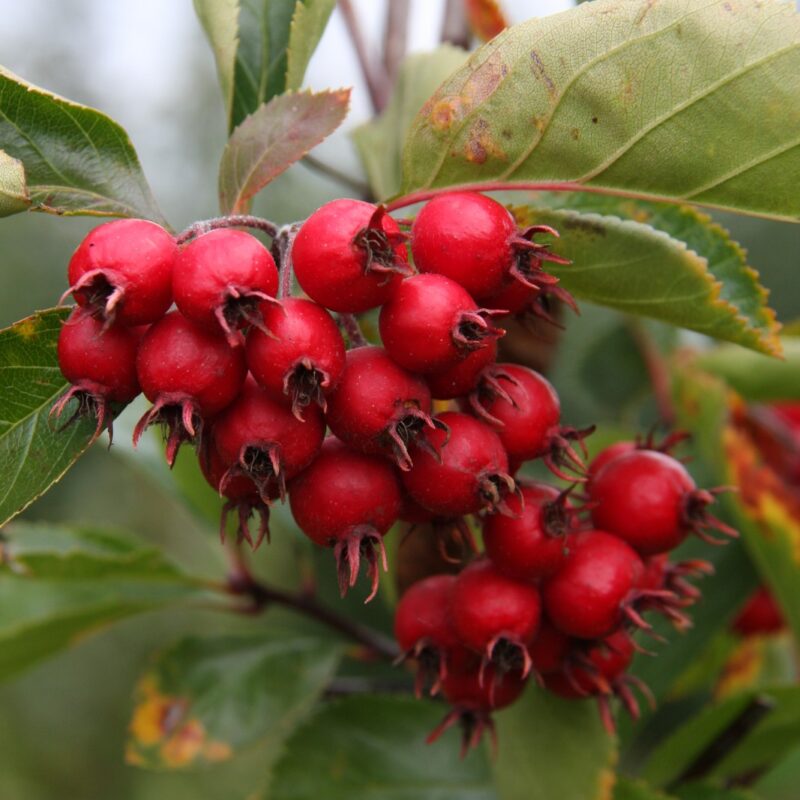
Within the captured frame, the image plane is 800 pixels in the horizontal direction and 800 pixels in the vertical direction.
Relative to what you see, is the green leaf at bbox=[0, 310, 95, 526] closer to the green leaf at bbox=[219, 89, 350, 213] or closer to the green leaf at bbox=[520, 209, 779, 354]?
the green leaf at bbox=[219, 89, 350, 213]

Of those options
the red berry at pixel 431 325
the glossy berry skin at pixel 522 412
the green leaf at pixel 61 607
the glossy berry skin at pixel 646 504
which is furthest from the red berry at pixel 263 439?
the green leaf at pixel 61 607

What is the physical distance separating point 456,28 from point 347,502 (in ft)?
4.72

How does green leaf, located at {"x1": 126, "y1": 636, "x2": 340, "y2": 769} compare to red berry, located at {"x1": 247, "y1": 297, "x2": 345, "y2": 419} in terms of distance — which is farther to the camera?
green leaf, located at {"x1": 126, "y1": 636, "x2": 340, "y2": 769}

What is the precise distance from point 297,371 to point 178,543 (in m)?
6.36

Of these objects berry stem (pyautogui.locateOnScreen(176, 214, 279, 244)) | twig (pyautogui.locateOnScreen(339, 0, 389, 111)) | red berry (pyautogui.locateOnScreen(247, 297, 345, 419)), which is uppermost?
berry stem (pyautogui.locateOnScreen(176, 214, 279, 244))

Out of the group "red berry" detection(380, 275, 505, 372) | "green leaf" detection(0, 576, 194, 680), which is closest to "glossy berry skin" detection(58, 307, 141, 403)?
"red berry" detection(380, 275, 505, 372)

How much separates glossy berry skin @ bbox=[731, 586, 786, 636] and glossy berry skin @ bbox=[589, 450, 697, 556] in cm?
104

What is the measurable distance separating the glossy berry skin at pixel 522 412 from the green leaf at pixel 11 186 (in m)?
0.50

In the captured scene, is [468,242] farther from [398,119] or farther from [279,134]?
[398,119]

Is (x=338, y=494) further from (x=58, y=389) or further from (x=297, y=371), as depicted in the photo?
(x=58, y=389)

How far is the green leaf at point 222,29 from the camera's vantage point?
1.12 m

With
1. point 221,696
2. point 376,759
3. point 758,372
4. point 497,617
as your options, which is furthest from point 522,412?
point 758,372

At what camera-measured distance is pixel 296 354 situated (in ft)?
2.80

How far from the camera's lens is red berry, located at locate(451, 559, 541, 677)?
1.06 metres
